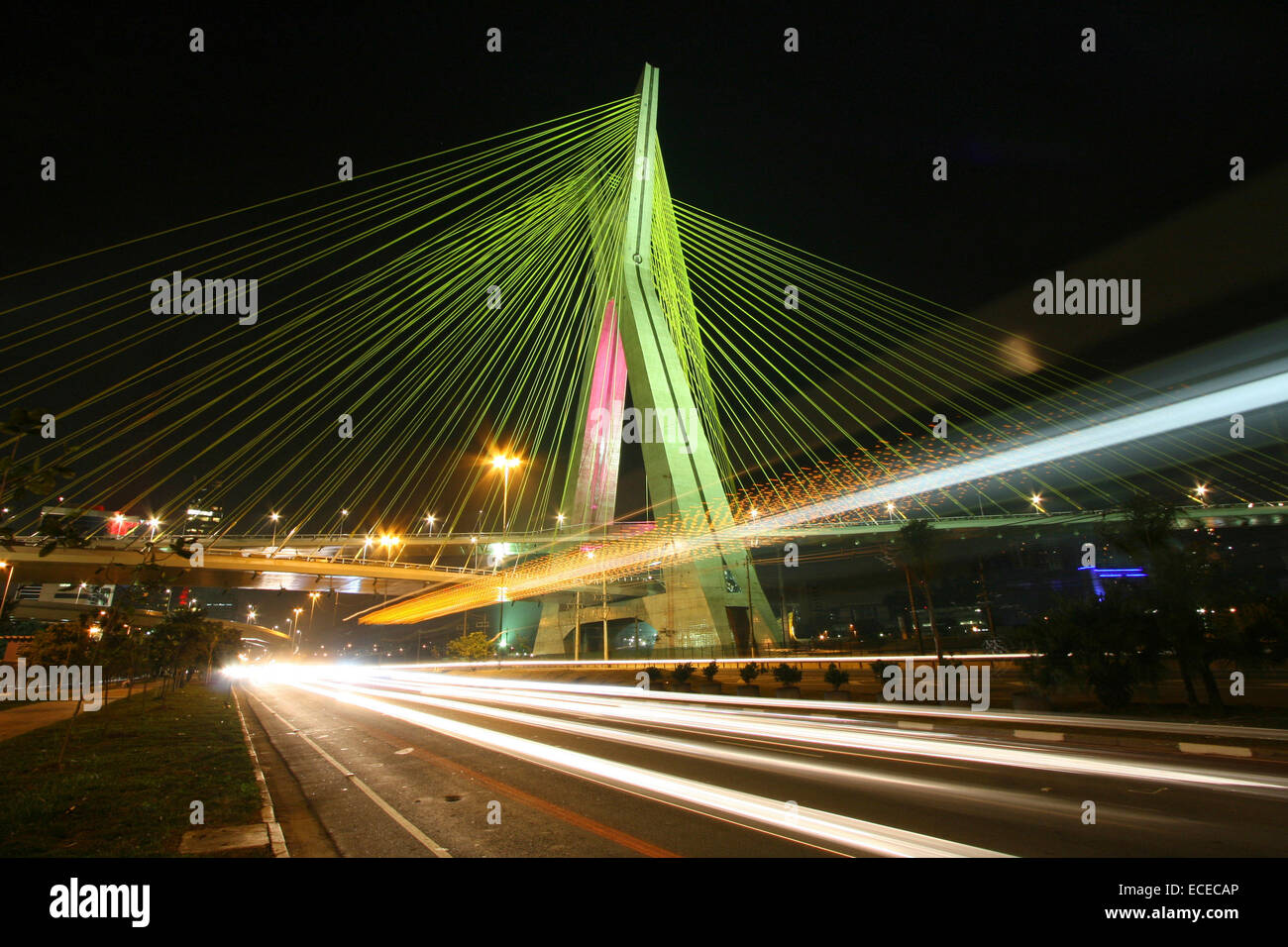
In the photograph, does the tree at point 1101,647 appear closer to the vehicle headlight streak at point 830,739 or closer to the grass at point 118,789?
the vehicle headlight streak at point 830,739

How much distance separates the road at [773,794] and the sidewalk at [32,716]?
21.7 feet

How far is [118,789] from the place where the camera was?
324 inches

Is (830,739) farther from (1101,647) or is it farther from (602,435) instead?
(602,435)

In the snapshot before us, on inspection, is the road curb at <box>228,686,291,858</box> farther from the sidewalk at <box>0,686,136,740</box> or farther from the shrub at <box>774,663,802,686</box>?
the shrub at <box>774,663,802,686</box>

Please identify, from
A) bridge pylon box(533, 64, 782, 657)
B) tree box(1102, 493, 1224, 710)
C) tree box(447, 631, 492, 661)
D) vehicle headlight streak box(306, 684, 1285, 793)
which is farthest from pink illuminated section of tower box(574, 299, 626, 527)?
tree box(1102, 493, 1224, 710)

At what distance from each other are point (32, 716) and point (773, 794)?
22147mm

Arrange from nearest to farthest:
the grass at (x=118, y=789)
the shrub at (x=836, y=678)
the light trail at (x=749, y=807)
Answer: the light trail at (x=749, y=807), the grass at (x=118, y=789), the shrub at (x=836, y=678)

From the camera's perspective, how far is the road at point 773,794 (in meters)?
5.64

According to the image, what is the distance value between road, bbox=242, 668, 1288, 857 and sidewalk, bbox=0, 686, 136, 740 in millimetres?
6622

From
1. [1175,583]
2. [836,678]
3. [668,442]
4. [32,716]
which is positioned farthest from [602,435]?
[1175,583]

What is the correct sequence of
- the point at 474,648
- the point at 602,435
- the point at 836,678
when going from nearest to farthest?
1. the point at 836,678
2. the point at 602,435
3. the point at 474,648

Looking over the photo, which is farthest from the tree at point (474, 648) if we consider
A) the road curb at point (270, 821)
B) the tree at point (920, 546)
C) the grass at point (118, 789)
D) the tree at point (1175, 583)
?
the tree at point (1175, 583)
